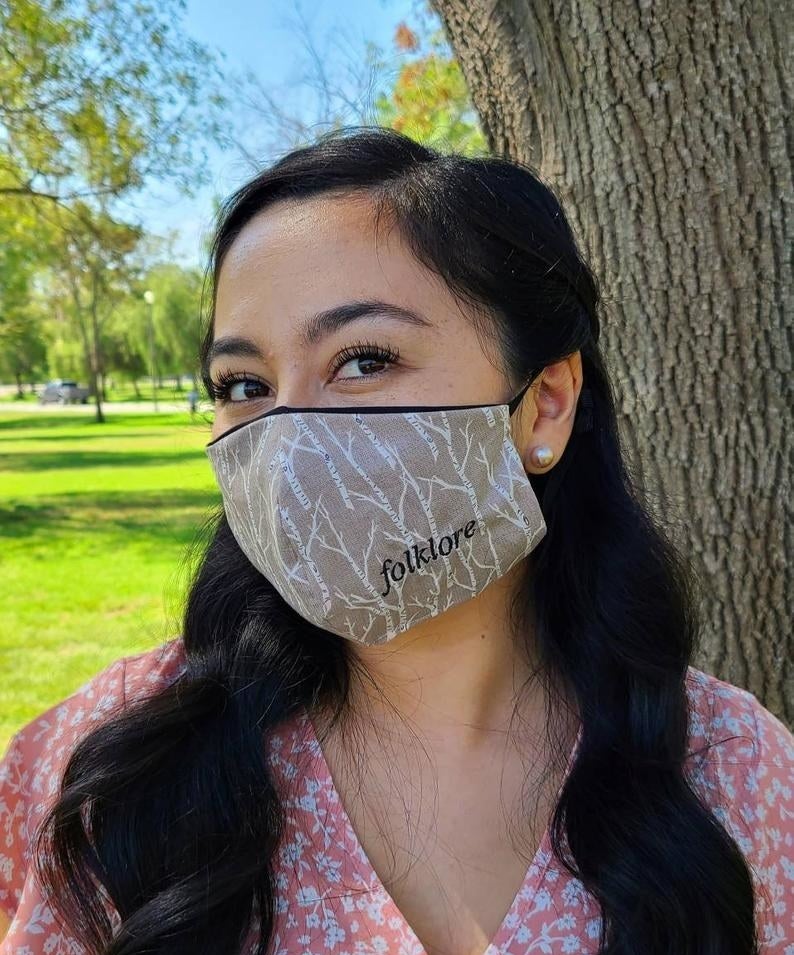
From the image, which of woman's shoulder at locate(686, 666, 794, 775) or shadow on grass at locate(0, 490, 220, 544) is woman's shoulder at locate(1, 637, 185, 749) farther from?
shadow on grass at locate(0, 490, 220, 544)

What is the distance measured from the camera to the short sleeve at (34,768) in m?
1.32

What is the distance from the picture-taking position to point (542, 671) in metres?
1.50

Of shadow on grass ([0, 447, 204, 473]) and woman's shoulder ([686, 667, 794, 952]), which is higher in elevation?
woman's shoulder ([686, 667, 794, 952])

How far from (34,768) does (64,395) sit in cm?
4732

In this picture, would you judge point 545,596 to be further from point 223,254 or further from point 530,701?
point 223,254

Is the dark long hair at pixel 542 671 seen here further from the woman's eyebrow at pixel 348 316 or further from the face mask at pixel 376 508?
the face mask at pixel 376 508

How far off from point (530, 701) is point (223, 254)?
1.00 metres

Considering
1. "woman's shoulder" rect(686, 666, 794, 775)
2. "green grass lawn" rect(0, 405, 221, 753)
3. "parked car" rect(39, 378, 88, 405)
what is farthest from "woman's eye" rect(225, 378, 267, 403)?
"parked car" rect(39, 378, 88, 405)

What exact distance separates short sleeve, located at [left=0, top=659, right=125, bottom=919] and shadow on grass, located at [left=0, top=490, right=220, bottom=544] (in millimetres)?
6966

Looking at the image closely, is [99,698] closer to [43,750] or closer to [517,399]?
[43,750]

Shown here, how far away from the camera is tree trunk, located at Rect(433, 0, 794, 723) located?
6.20ft

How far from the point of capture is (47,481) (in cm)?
Result: 1408

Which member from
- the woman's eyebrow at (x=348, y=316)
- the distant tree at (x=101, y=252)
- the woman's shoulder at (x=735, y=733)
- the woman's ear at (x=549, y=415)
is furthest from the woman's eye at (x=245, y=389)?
the distant tree at (x=101, y=252)

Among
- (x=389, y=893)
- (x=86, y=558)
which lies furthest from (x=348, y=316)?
(x=86, y=558)
